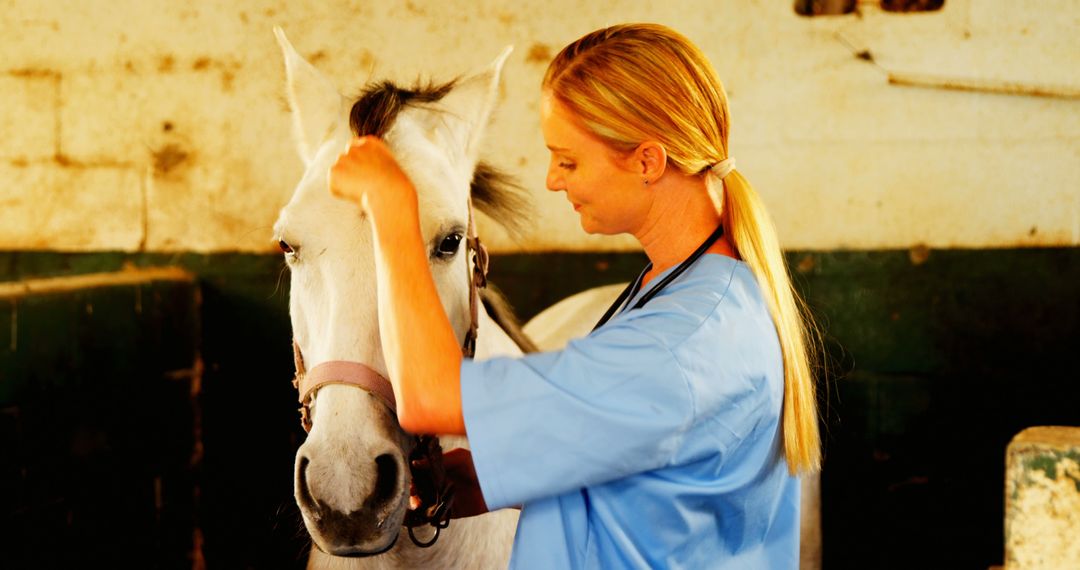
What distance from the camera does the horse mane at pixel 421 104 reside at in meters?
1.28

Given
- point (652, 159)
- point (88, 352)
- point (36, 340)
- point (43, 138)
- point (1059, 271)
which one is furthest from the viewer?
point (43, 138)

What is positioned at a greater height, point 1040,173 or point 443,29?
point 443,29

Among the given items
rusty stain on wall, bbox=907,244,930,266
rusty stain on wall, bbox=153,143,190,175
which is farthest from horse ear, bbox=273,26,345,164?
rusty stain on wall, bbox=907,244,930,266

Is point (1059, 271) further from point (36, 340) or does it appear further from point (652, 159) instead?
point (36, 340)

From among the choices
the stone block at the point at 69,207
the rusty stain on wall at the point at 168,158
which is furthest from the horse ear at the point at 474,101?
the stone block at the point at 69,207

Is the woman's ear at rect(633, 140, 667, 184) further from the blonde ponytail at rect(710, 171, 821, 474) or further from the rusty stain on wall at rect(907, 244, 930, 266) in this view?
the rusty stain on wall at rect(907, 244, 930, 266)

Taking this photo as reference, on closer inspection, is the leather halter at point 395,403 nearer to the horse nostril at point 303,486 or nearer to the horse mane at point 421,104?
the horse nostril at point 303,486

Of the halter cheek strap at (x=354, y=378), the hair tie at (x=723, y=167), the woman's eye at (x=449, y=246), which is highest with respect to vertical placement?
the hair tie at (x=723, y=167)

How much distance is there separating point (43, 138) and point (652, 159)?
3.22m

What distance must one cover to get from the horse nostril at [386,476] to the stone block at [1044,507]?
0.68 m

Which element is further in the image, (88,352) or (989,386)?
(989,386)

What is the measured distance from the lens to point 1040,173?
2742 millimetres

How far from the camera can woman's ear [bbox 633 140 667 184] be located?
31.8 inches

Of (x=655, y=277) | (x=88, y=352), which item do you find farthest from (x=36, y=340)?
(x=655, y=277)
